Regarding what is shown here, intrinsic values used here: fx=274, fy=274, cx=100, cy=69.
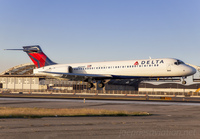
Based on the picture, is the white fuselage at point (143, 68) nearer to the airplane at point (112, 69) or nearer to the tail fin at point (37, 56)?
the airplane at point (112, 69)

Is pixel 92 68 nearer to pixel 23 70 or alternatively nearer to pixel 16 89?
pixel 16 89

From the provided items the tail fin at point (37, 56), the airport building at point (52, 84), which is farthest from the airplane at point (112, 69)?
the airport building at point (52, 84)

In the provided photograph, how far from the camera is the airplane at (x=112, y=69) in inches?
1657

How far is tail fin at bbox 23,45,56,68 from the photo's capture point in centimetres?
5883

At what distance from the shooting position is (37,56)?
2343 inches

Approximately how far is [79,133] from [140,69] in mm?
33254

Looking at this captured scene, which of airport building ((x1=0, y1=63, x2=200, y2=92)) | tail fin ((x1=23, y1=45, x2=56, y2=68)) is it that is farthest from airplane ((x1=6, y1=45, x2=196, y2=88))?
airport building ((x1=0, y1=63, x2=200, y2=92))

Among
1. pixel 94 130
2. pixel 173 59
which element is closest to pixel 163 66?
pixel 173 59

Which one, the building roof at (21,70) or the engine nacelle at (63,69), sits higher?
the building roof at (21,70)

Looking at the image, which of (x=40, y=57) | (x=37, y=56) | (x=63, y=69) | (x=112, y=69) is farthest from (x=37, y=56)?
(x=112, y=69)

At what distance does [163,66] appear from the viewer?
42000mm

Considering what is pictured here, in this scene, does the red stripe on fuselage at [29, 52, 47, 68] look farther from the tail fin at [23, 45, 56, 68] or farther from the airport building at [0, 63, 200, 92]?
the airport building at [0, 63, 200, 92]

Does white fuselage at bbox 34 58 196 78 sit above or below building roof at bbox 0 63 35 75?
below

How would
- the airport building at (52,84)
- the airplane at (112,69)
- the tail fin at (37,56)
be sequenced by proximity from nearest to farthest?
the airplane at (112,69) → the tail fin at (37,56) → the airport building at (52,84)
